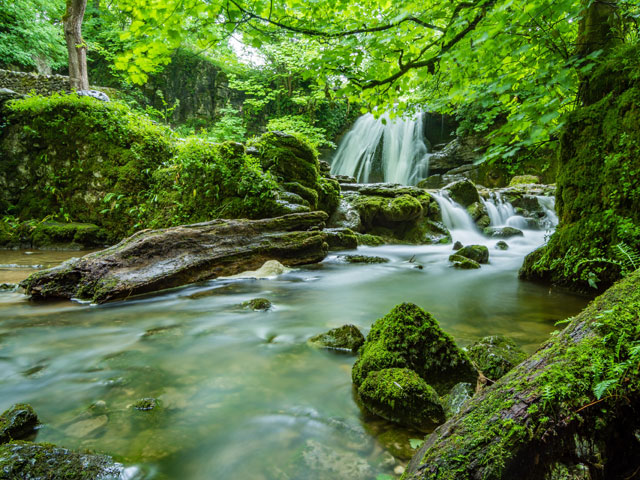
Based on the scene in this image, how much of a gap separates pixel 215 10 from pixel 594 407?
390 cm

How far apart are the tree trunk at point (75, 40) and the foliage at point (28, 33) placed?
826cm

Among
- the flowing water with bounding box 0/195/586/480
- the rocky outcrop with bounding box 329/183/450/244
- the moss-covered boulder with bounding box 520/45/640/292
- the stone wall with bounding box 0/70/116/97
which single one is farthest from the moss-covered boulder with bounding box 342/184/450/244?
the stone wall with bounding box 0/70/116/97

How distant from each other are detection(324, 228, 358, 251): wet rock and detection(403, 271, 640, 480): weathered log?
8221mm

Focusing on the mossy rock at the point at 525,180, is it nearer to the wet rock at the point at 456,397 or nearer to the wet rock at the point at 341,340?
the wet rock at the point at 341,340

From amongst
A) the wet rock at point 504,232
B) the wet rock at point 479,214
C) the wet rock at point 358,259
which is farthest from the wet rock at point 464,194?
the wet rock at point 358,259

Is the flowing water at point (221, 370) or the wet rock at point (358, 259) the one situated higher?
the wet rock at point (358, 259)

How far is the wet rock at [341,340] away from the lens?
10.2 feet

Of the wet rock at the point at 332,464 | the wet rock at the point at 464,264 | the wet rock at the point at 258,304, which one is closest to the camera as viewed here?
the wet rock at the point at 332,464

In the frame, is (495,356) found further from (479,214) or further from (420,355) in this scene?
(479,214)

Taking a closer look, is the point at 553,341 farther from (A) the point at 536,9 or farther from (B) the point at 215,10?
(B) the point at 215,10

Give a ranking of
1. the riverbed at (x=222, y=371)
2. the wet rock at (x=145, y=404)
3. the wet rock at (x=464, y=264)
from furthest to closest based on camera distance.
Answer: the wet rock at (x=464, y=264) → the wet rock at (x=145, y=404) → the riverbed at (x=222, y=371)

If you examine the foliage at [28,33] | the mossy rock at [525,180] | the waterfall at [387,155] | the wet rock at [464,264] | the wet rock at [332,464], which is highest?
the foliage at [28,33]

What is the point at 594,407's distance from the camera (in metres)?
0.98

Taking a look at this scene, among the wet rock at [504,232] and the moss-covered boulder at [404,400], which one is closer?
the moss-covered boulder at [404,400]
